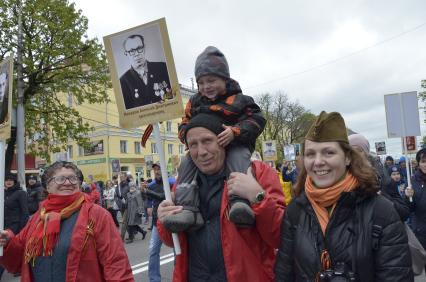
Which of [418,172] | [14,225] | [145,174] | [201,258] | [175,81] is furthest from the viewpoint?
[145,174]

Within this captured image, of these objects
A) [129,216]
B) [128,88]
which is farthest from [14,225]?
[128,88]

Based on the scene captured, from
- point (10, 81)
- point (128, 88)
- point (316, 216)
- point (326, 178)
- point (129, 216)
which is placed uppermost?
point (10, 81)

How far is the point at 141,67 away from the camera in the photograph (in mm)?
3115

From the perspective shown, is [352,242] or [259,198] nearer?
[352,242]

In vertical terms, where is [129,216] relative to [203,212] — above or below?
below

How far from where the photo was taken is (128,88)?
3.16m

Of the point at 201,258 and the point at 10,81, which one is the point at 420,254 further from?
the point at 10,81

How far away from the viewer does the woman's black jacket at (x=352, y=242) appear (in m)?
2.12

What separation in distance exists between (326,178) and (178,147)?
188 ft

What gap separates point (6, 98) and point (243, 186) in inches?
97.4

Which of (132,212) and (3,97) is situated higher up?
(3,97)

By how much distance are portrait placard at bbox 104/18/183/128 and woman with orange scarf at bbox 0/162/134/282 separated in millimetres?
780

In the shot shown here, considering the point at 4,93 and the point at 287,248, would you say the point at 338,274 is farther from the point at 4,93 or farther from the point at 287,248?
the point at 4,93

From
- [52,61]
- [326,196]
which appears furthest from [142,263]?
[52,61]
